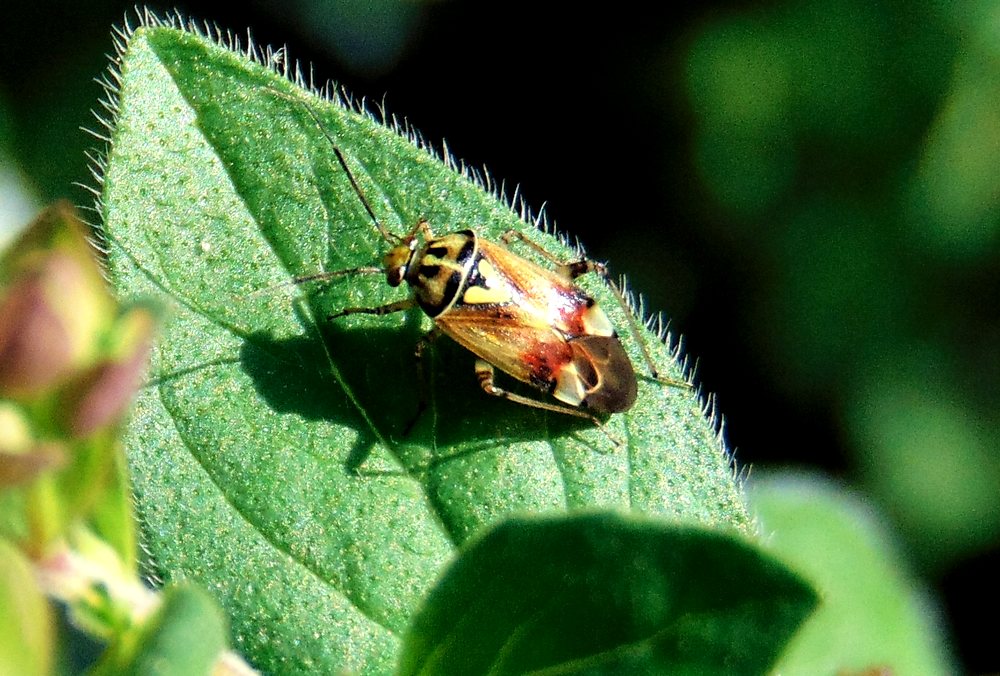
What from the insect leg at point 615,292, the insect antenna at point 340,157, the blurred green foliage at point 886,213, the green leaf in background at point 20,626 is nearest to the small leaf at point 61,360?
the green leaf in background at point 20,626

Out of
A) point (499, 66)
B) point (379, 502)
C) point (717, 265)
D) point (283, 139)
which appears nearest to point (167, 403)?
point (379, 502)

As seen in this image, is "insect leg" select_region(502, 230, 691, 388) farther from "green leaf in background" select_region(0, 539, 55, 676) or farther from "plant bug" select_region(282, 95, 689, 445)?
"green leaf in background" select_region(0, 539, 55, 676)

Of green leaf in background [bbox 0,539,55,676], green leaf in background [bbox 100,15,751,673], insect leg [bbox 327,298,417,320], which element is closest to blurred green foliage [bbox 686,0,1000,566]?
insect leg [bbox 327,298,417,320]

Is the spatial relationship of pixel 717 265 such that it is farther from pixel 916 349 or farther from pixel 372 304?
pixel 372 304

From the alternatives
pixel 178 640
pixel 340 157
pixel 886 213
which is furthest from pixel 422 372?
pixel 886 213

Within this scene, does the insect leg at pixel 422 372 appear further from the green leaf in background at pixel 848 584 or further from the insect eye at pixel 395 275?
the green leaf in background at pixel 848 584

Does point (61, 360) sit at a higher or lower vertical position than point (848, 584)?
higher

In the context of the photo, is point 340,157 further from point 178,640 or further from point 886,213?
point 886,213
